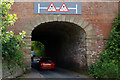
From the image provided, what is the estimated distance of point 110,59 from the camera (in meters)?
9.54

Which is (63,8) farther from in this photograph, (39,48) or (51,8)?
(39,48)

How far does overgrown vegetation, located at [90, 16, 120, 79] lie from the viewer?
8289 mm

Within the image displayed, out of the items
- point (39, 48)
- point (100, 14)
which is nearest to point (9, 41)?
point (100, 14)

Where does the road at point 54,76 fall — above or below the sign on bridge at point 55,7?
below

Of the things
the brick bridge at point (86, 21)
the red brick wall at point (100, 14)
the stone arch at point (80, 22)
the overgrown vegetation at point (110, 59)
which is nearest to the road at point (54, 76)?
the brick bridge at point (86, 21)

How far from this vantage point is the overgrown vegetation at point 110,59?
27.2 ft

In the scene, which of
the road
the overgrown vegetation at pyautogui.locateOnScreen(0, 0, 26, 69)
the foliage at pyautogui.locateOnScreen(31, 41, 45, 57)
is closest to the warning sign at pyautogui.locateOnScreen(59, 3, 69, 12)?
the overgrown vegetation at pyautogui.locateOnScreen(0, 0, 26, 69)

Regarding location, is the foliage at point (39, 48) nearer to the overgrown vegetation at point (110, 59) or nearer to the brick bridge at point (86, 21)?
the brick bridge at point (86, 21)

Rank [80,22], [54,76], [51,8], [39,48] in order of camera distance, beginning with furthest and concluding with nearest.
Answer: [39,48] → [80,22] → [51,8] → [54,76]

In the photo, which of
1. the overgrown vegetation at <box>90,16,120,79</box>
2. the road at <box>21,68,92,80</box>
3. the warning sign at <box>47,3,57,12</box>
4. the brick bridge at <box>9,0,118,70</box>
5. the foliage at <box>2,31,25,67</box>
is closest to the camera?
the foliage at <box>2,31,25,67</box>

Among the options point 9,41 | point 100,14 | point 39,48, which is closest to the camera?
point 9,41

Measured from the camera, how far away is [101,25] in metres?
10.5

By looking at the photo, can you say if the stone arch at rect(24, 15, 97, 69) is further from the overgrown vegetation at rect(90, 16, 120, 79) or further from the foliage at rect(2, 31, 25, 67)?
the foliage at rect(2, 31, 25, 67)

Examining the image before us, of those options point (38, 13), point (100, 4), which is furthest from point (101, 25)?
point (38, 13)
